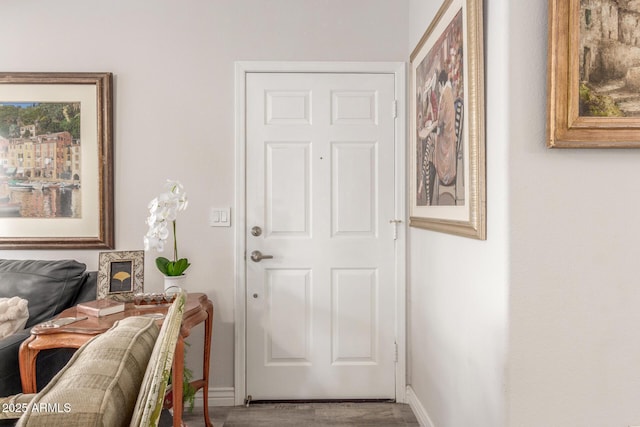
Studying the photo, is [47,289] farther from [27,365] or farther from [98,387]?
[98,387]

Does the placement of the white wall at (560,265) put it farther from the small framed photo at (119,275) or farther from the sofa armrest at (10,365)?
the sofa armrest at (10,365)

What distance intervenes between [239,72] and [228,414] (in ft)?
6.33

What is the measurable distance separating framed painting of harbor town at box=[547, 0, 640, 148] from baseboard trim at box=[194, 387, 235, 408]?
2116 millimetres

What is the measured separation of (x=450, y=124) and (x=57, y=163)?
84.6 inches

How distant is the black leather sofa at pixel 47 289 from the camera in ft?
6.15

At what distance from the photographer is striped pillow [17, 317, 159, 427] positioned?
0.75 meters

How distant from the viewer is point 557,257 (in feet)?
4.26

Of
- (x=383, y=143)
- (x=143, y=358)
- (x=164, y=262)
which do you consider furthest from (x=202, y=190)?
(x=143, y=358)

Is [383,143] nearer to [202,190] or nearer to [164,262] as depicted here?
[202,190]

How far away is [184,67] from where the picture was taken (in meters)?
2.47

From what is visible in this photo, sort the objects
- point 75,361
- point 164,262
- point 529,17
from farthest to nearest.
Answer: point 164,262, point 529,17, point 75,361

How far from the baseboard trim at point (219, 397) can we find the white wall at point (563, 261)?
167cm

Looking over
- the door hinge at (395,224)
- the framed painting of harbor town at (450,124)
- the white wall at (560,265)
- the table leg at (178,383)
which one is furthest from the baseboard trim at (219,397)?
the white wall at (560,265)

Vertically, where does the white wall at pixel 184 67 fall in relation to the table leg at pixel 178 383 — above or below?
above
